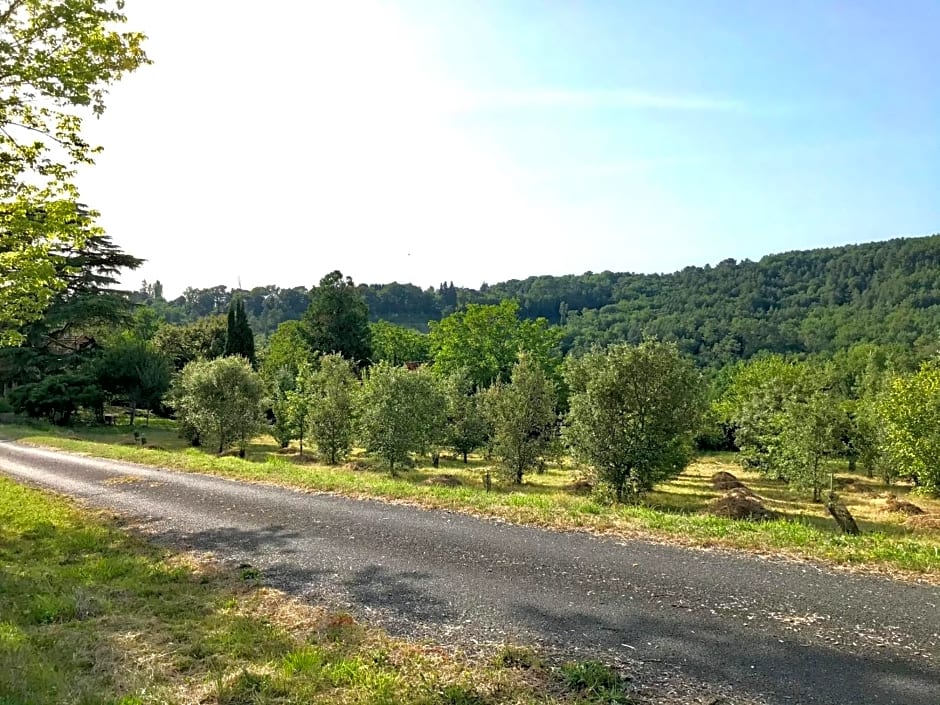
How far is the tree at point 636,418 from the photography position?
59.6ft

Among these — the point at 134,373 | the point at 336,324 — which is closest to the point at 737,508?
the point at 134,373

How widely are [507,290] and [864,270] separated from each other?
99.6 meters

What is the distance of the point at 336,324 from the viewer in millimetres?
64312

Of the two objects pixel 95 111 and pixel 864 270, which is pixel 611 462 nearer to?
pixel 95 111

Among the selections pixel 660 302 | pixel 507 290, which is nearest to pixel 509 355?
pixel 660 302

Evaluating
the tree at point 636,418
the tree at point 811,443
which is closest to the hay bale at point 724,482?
the tree at point 811,443

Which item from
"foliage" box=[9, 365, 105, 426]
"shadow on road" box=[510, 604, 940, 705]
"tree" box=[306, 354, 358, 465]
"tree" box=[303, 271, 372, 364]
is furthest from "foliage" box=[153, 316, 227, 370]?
"shadow on road" box=[510, 604, 940, 705]

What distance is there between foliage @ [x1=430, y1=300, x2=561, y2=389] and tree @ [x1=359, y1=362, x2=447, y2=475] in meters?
26.6

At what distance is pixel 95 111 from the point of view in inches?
426

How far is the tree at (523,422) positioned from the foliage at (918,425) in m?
13.3

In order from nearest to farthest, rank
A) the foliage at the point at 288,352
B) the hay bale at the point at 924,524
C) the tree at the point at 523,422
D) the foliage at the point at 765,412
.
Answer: the hay bale at the point at 924,524 → the tree at the point at 523,422 → the foliage at the point at 765,412 → the foliage at the point at 288,352

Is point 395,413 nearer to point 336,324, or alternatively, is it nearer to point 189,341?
point 336,324

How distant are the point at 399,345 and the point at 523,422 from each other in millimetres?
51826

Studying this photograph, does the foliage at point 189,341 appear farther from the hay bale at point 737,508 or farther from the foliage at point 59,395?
the hay bale at point 737,508
